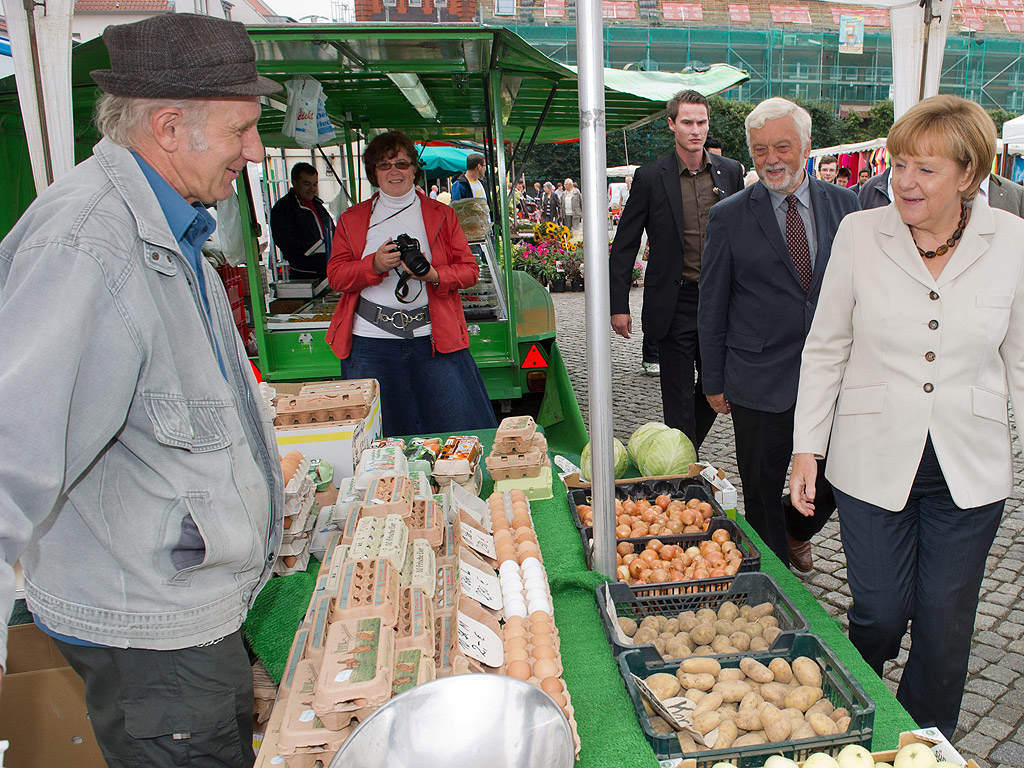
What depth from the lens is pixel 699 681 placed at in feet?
5.82

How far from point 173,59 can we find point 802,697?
1850mm

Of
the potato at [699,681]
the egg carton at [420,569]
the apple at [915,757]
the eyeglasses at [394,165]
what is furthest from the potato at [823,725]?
the eyeglasses at [394,165]

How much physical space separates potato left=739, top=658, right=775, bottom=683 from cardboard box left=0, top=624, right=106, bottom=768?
1.78 meters

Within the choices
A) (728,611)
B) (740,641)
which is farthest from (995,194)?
(740,641)

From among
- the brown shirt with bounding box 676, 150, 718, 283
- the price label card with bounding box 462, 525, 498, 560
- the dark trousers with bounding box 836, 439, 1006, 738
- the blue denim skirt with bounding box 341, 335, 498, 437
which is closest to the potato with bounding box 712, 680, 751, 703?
the dark trousers with bounding box 836, 439, 1006, 738

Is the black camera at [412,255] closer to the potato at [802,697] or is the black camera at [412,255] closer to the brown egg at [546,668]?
the brown egg at [546,668]

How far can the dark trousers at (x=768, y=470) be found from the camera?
314cm

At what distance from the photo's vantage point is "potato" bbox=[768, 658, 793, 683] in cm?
182

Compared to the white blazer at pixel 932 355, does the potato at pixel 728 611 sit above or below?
below

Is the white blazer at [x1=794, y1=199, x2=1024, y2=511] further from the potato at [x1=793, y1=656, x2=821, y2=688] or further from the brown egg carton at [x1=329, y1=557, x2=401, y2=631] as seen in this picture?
the brown egg carton at [x1=329, y1=557, x2=401, y2=631]

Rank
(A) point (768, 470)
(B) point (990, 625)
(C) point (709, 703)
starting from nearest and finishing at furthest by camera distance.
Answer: (C) point (709, 703), (A) point (768, 470), (B) point (990, 625)

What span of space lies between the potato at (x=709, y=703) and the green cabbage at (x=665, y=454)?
1656 mm

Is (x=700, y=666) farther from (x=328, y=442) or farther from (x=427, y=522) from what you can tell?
(x=328, y=442)

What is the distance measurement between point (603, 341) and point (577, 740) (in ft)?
3.18
